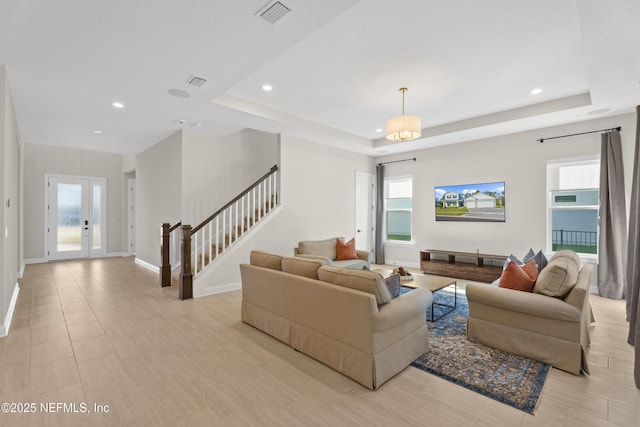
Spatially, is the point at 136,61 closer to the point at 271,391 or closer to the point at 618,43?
the point at 271,391

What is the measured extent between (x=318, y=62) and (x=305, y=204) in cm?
331

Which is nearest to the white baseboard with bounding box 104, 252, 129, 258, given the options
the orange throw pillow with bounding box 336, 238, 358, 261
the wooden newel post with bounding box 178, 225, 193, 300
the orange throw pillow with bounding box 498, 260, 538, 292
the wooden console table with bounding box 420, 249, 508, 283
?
the wooden newel post with bounding box 178, 225, 193, 300

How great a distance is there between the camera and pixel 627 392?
7.29 ft

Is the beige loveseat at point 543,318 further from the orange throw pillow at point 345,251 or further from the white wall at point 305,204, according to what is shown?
the white wall at point 305,204

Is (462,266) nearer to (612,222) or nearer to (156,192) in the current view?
(612,222)

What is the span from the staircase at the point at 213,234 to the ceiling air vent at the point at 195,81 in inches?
84.3

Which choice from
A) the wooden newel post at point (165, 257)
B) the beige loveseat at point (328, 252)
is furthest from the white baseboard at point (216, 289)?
the beige loveseat at point (328, 252)

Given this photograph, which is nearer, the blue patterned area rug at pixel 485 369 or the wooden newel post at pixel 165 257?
the blue patterned area rug at pixel 485 369

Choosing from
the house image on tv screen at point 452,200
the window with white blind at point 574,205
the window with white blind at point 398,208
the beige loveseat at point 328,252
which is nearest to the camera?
the window with white blind at point 574,205

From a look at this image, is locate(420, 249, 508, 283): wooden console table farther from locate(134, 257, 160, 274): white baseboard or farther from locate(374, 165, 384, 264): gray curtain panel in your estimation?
locate(134, 257, 160, 274): white baseboard

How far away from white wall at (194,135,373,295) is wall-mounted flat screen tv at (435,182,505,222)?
209 cm

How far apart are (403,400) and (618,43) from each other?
361 centimetres

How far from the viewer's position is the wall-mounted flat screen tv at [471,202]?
5.93 m

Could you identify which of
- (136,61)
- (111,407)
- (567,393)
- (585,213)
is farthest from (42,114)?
(585,213)
